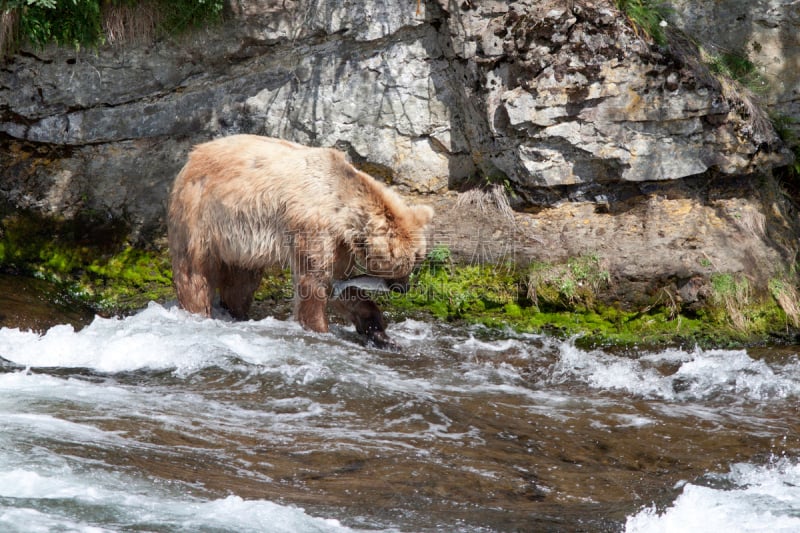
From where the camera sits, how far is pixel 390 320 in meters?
8.27

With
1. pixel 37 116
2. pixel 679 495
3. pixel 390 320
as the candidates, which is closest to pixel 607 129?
pixel 390 320

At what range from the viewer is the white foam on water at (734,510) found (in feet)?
13.0

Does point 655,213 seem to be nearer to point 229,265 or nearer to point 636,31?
point 636,31

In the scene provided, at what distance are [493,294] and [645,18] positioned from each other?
9.72 feet

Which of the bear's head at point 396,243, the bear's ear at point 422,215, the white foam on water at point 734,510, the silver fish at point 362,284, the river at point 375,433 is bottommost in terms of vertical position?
the white foam on water at point 734,510

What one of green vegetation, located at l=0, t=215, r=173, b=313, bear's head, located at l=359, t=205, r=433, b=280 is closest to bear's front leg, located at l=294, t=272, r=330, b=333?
bear's head, located at l=359, t=205, r=433, b=280

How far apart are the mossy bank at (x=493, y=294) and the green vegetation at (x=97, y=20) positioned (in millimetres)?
1785

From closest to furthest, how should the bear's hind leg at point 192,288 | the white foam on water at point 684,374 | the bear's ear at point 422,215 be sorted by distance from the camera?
the white foam on water at point 684,374 → the bear's ear at point 422,215 → the bear's hind leg at point 192,288

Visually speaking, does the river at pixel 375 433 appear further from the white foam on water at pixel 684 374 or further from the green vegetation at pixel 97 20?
the green vegetation at pixel 97 20

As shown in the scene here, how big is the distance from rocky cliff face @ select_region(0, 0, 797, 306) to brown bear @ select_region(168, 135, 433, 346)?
6.07 feet

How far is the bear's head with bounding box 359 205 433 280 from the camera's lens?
6.93 metres

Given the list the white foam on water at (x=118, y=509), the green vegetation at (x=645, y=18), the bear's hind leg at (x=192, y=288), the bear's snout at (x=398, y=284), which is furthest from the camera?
the green vegetation at (x=645, y=18)

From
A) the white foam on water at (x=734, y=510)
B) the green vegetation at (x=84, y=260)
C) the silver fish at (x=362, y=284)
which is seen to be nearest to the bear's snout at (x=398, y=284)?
the silver fish at (x=362, y=284)

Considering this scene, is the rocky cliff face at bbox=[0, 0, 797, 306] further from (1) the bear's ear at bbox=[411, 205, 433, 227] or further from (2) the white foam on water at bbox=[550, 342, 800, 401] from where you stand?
(1) the bear's ear at bbox=[411, 205, 433, 227]
